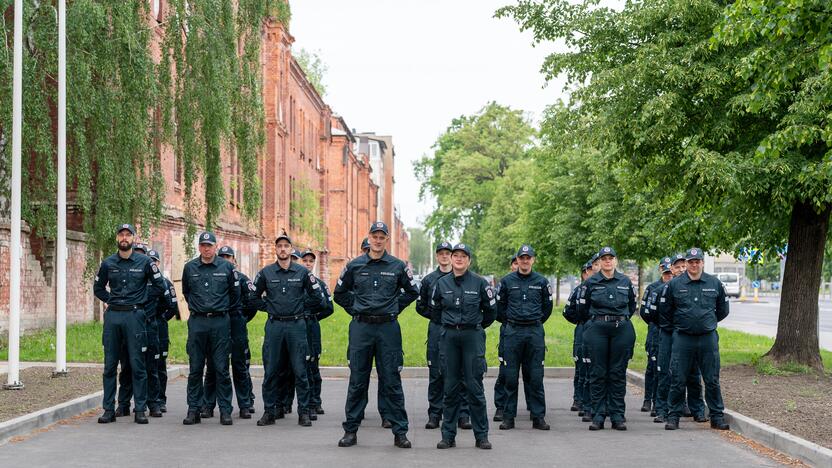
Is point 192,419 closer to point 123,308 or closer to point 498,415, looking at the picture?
point 123,308

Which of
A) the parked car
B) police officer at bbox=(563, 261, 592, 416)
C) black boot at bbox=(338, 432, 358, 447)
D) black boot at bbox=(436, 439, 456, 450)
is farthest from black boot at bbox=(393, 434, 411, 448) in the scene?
the parked car

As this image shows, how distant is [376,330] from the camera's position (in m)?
10.0

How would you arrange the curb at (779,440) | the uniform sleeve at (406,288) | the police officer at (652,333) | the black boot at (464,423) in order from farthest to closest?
the police officer at (652,333)
the black boot at (464,423)
the uniform sleeve at (406,288)
the curb at (779,440)

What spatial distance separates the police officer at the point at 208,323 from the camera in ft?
37.0

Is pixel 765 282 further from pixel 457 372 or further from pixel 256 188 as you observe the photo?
pixel 457 372

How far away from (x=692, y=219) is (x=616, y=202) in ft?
61.1

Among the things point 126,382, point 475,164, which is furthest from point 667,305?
point 475,164

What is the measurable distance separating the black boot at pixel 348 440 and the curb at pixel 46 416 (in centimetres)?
338

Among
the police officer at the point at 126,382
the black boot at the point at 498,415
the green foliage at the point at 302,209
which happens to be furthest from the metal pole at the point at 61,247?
the green foliage at the point at 302,209

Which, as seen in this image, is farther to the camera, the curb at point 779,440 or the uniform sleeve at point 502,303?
the uniform sleeve at point 502,303

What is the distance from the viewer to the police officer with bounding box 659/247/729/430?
11234 millimetres

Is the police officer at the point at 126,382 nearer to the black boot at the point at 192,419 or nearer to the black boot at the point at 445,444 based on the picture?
the black boot at the point at 192,419

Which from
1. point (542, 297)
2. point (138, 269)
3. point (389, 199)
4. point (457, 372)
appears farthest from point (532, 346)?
point (389, 199)

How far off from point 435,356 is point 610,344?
2079mm
